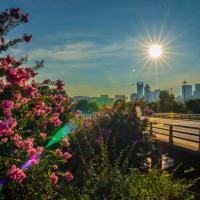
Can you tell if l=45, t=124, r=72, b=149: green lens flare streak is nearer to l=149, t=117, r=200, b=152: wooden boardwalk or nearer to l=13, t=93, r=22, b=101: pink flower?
l=13, t=93, r=22, b=101: pink flower

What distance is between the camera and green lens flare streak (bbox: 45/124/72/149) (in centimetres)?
1180

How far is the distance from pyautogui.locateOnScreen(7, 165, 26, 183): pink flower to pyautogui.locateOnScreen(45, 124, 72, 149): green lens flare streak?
4.46 metres

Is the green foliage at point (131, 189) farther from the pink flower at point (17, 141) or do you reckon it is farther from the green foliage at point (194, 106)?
the green foliage at point (194, 106)

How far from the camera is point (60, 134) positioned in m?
13.3

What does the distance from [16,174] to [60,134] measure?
6.39 metres

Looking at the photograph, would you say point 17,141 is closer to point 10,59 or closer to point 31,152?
point 31,152

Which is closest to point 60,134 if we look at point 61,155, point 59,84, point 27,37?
point 59,84

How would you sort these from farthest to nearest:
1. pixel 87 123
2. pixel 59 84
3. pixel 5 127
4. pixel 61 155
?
1. pixel 87 123
2. pixel 59 84
3. pixel 61 155
4. pixel 5 127

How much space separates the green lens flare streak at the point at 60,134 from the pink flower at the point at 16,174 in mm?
4456

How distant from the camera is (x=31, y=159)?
25.4 feet

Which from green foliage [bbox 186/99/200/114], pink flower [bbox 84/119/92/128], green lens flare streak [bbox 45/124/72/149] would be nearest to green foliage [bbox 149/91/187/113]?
green foliage [bbox 186/99/200/114]

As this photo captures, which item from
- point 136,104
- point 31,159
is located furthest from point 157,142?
point 31,159

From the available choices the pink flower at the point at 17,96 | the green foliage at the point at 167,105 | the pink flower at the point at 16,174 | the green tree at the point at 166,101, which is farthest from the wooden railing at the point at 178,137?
the green tree at the point at 166,101

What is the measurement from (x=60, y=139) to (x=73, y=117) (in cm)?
459
